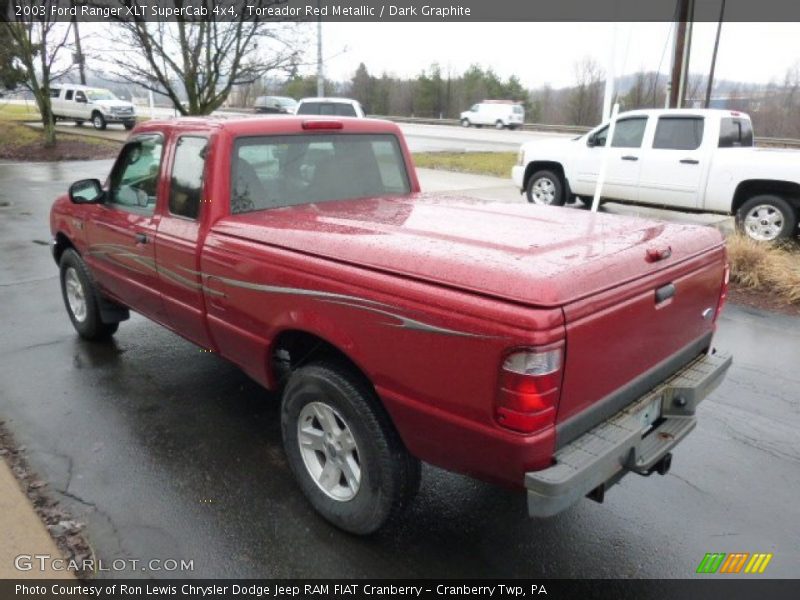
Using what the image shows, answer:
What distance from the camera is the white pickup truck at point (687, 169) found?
8.94 meters

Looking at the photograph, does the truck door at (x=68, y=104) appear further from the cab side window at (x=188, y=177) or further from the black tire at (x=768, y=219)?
the cab side window at (x=188, y=177)

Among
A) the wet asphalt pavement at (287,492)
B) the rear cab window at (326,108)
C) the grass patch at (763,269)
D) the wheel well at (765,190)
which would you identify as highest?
the rear cab window at (326,108)

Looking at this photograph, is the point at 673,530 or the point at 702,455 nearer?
the point at 673,530

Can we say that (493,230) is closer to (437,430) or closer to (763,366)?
(437,430)

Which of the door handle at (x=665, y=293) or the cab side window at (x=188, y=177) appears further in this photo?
the cab side window at (x=188, y=177)

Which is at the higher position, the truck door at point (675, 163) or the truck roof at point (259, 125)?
the truck roof at point (259, 125)

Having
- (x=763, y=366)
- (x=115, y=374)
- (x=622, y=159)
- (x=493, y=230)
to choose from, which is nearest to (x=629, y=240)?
(x=493, y=230)

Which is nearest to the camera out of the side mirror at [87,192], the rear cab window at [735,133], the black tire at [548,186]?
the side mirror at [87,192]

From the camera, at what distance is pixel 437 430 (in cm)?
242

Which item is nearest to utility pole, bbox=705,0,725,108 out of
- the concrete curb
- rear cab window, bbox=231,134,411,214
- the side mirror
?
rear cab window, bbox=231,134,411,214

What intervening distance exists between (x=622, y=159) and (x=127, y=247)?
28.6 ft

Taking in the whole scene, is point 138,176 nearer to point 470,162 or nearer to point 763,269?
point 763,269

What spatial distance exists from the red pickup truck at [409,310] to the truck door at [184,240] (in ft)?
0.05

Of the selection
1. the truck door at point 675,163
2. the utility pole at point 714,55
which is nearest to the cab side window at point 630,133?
the truck door at point 675,163
